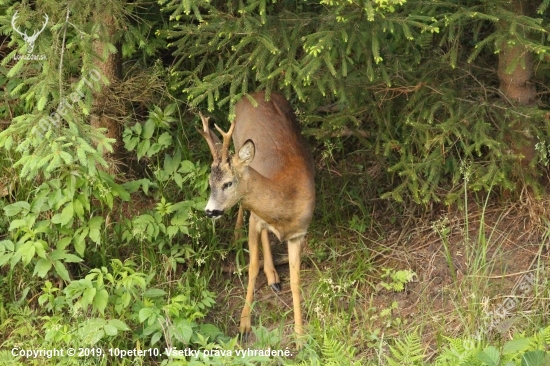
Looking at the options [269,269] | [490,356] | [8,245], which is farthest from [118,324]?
[490,356]

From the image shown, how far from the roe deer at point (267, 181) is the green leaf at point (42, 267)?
46.1 inches

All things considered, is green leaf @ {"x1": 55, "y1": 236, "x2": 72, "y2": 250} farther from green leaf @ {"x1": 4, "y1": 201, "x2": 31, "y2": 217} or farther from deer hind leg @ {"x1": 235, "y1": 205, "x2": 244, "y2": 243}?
deer hind leg @ {"x1": 235, "y1": 205, "x2": 244, "y2": 243}

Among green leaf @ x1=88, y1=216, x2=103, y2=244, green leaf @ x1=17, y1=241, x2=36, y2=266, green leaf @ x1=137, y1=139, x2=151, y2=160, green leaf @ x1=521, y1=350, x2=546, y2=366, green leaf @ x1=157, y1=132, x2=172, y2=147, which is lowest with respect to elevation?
green leaf @ x1=88, y1=216, x2=103, y2=244

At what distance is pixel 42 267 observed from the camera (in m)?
6.33

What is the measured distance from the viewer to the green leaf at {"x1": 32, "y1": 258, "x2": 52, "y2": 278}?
6.30 meters

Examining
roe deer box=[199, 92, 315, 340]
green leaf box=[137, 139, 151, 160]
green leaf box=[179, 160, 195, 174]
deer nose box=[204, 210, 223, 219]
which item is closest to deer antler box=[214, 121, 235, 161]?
roe deer box=[199, 92, 315, 340]

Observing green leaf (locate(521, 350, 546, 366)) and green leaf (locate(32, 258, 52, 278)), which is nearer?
green leaf (locate(521, 350, 546, 366))

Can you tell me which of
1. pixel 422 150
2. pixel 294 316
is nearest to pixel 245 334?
pixel 294 316

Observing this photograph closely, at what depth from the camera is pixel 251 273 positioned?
22.5 ft

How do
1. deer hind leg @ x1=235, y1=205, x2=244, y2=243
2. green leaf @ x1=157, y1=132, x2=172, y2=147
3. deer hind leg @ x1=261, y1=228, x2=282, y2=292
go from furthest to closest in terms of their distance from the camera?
deer hind leg @ x1=235, y1=205, x2=244, y2=243
deer hind leg @ x1=261, y1=228, x2=282, y2=292
green leaf @ x1=157, y1=132, x2=172, y2=147

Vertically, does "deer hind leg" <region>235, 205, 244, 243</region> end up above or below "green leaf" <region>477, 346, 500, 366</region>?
below

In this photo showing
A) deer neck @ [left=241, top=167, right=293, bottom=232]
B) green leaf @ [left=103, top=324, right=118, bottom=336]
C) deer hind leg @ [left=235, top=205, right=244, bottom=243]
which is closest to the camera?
green leaf @ [left=103, top=324, right=118, bottom=336]

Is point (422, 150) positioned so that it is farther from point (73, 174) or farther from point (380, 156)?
point (73, 174)

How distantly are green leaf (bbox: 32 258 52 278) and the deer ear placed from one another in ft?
→ 4.87
